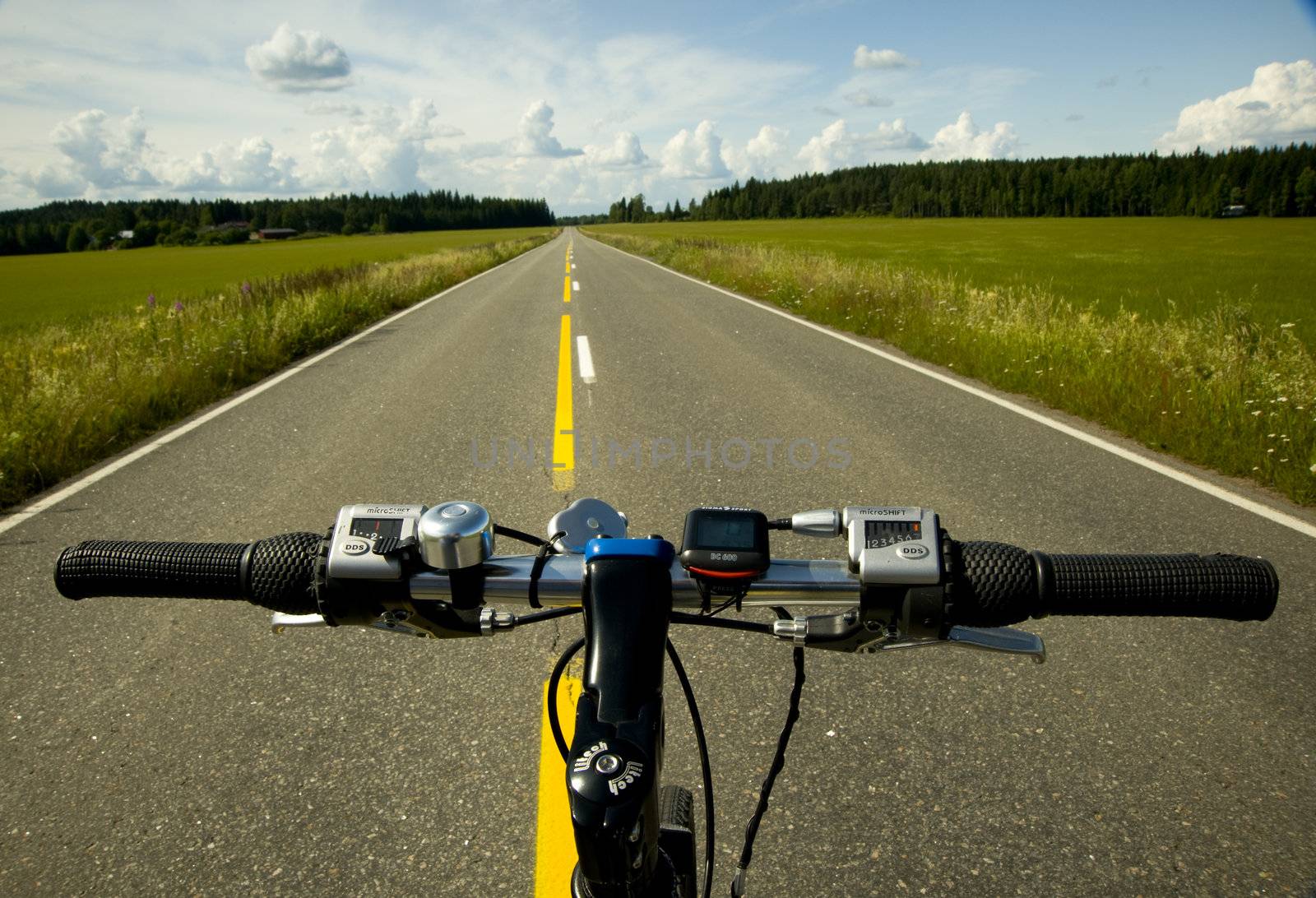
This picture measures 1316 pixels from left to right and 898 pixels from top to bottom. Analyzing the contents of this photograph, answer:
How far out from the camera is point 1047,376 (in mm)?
8438

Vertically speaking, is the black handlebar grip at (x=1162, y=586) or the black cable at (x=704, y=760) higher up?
the black handlebar grip at (x=1162, y=586)

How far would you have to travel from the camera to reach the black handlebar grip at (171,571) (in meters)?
1.31

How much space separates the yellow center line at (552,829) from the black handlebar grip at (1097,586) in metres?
1.12

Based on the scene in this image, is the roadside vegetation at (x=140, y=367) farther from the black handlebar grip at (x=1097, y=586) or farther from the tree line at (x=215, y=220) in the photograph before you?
the tree line at (x=215, y=220)

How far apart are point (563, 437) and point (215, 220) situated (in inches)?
6052

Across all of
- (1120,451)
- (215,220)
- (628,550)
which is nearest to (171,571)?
(628,550)

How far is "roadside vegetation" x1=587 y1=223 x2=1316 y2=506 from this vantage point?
19.7 feet

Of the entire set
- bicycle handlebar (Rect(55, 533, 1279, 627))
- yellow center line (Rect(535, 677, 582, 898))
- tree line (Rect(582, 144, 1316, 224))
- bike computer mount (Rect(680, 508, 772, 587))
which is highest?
tree line (Rect(582, 144, 1316, 224))

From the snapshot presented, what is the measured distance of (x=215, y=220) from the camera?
135 metres

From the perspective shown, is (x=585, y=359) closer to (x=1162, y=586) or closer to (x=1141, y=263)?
(x=1162, y=586)

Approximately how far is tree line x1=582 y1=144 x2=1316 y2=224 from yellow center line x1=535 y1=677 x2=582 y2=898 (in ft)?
376

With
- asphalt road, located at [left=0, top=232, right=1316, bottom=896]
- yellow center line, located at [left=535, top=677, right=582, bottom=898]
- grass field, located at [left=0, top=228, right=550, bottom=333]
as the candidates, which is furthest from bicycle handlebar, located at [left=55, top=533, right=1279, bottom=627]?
grass field, located at [left=0, top=228, right=550, bottom=333]

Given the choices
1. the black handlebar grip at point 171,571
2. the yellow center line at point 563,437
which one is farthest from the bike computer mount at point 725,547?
the yellow center line at point 563,437

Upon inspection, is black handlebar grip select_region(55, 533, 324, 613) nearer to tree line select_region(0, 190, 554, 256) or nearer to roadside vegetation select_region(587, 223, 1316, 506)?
roadside vegetation select_region(587, 223, 1316, 506)
